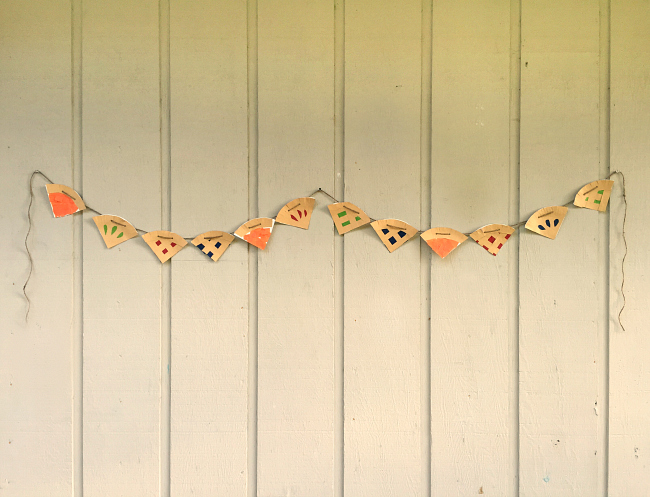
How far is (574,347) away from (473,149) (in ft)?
2.00

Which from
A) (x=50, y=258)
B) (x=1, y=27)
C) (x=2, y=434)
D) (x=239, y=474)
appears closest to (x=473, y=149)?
(x=239, y=474)

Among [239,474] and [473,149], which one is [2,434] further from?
[473,149]

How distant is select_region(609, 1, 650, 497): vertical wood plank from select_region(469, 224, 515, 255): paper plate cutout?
0.98ft

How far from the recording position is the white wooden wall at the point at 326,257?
1197 millimetres

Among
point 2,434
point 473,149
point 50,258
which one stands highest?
point 473,149

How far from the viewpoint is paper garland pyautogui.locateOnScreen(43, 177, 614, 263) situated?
119 centimetres

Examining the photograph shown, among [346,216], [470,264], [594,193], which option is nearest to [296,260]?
[346,216]

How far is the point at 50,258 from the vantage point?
1210mm

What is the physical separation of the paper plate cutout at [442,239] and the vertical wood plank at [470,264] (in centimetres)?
2

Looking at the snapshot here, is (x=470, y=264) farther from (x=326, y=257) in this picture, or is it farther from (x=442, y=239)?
(x=326, y=257)

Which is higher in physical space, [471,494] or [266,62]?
[266,62]

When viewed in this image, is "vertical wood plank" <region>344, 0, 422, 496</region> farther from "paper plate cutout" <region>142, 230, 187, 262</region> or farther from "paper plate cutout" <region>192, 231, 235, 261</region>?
"paper plate cutout" <region>142, 230, 187, 262</region>

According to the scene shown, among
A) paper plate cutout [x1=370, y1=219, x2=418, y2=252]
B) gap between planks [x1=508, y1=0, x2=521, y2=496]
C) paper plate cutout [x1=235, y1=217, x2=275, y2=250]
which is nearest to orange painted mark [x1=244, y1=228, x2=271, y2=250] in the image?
paper plate cutout [x1=235, y1=217, x2=275, y2=250]

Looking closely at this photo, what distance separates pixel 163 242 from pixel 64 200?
0.97ft
